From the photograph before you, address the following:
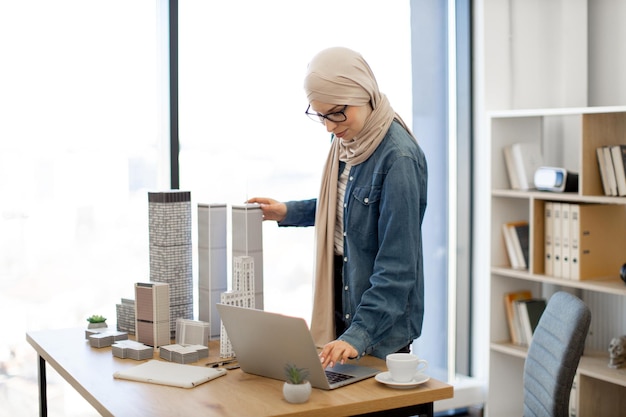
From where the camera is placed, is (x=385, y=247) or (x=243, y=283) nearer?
(x=385, y=247)

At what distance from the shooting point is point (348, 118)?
2.44 meters

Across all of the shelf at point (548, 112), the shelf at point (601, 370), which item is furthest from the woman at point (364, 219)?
the shelf at point (601, 370)

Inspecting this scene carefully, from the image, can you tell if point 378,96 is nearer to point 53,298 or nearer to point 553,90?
point 53,298

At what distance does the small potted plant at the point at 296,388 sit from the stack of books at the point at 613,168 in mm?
2274

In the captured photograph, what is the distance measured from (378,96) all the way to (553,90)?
2283mm

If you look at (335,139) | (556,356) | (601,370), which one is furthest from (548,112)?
(556,356)

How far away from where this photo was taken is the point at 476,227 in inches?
179

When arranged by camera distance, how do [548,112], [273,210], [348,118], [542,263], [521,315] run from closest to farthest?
[348,118] → [273,210] → [548,112] → [542,263] → [521,315]

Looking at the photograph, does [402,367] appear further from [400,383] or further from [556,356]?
[556,356]

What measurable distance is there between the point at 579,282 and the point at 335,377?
2.12 metres

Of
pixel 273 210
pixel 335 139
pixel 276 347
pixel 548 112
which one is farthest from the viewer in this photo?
pixel 548 112

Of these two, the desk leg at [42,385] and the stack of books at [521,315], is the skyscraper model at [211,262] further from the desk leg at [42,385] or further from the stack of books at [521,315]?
the stack of books at [521,315]

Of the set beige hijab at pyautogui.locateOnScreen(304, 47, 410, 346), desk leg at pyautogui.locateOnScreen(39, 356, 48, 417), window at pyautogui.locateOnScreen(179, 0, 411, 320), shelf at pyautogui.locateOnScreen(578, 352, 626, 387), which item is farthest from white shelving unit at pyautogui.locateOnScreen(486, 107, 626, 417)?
desk leg at pyautogui.locateOnScreen(39, 356, 48, 417)

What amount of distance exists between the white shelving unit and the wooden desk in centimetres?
193
